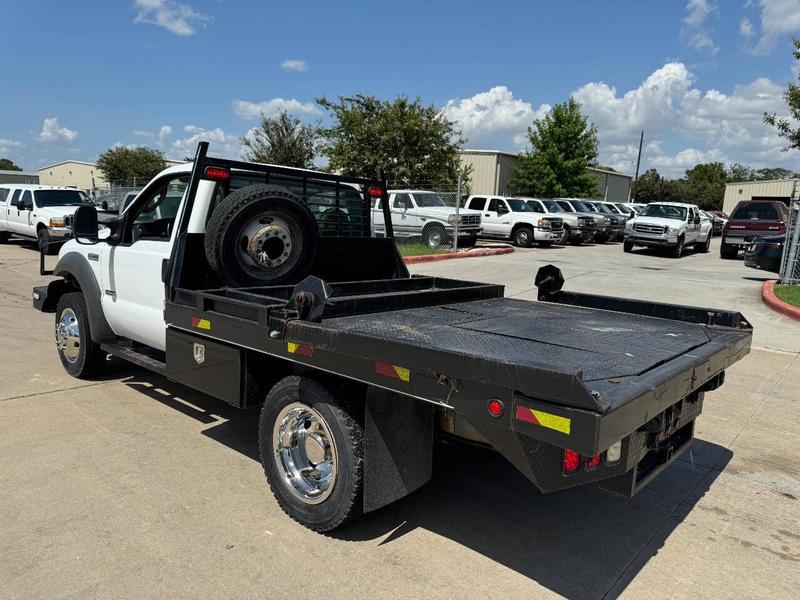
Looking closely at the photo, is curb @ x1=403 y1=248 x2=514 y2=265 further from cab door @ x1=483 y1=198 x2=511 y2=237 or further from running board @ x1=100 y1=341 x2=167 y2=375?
running board @ x1=100 y1=341 x2=167 y2=375

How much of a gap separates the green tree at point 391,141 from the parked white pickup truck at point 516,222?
4.76 meters

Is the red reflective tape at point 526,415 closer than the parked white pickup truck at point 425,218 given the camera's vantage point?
Yes

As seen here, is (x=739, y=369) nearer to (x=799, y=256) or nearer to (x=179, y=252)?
(x=179, y=252)

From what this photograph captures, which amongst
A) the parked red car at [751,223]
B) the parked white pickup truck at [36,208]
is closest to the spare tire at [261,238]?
the parked white pickup truck at [36,208]

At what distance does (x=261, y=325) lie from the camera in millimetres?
3355

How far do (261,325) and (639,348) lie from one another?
2014mm

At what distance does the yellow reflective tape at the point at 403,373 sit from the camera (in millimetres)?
2715

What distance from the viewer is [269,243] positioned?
4.45 meters

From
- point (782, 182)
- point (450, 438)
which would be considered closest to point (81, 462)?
point (450, 438)

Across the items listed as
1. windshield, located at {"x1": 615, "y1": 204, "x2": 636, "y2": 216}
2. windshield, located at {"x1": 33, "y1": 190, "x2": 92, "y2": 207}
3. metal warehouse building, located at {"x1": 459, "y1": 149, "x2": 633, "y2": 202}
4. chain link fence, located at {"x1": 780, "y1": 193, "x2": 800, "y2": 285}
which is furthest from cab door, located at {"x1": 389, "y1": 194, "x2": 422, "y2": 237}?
metal warehouse building, located at {"x1": 459, "y1": 149, "x2": 633, "y2": 202}

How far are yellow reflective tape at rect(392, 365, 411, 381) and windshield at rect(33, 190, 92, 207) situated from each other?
18.3 meters

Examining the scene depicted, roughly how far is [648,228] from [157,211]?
20093mm

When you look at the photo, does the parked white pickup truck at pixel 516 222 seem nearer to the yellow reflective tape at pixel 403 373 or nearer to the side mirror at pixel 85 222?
the side mirror at pixel 85 222

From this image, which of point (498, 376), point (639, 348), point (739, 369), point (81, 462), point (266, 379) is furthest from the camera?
point (739, 369)
